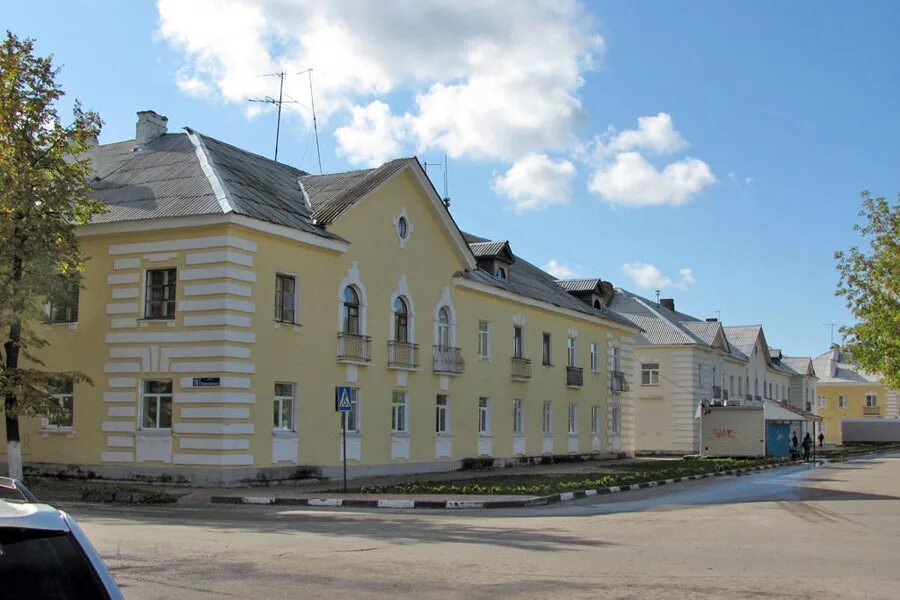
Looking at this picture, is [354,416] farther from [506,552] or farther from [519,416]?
[506,552]

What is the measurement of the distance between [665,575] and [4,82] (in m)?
17.8

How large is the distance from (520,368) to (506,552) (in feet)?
84.7

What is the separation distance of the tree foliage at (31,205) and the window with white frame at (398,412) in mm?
10558

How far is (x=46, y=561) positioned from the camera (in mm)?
2879

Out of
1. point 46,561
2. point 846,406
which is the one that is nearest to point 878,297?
point 46,561

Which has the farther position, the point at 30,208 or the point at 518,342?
the point at 518,342

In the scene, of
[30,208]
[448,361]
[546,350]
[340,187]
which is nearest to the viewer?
[30,208]

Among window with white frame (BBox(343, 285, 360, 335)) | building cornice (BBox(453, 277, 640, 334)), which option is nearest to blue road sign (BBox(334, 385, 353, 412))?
window with white frame (BBox(343, 285, 360, 335))

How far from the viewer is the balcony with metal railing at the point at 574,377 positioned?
135 ft

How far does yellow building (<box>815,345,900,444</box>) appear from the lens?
9194 cm

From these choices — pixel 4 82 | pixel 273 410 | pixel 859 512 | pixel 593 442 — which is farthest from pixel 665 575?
pixel 593 442

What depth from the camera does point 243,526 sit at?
45.8ft

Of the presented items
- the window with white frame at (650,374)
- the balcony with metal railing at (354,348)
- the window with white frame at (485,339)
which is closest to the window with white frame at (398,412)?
the balcony with metal railing at (354,348)

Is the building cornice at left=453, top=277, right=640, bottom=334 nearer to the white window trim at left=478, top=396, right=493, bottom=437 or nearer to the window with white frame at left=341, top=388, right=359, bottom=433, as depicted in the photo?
the white window trim at left=478, top=396, right=493, bottom=437
